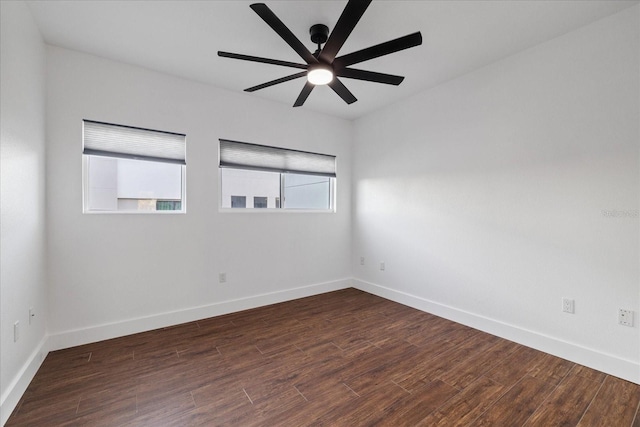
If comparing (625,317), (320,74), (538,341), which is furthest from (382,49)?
(538,341)

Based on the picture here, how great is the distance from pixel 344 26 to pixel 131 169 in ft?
8.35

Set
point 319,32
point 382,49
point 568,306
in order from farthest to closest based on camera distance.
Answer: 1. point 568,306
2. point 319,32
3. point 382,49

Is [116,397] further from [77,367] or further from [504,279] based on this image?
[504,279]

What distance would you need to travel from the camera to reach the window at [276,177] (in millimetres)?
3508

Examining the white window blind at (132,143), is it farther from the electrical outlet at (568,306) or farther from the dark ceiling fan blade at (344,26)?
the electrical outlet at (568,306)

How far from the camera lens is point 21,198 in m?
1.96

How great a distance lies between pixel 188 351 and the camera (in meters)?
2.50

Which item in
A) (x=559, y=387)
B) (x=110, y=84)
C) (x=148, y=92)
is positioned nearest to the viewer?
(x=559, y=387)

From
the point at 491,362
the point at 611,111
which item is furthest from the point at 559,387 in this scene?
the point at 611,111

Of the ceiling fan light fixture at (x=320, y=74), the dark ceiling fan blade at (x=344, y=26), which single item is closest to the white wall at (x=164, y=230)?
the ceiling fan light fixture at (x=320, y=74)

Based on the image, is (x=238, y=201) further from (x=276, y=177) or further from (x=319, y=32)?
(x=319, y=32)

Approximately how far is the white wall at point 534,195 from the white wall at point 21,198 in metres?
3.63

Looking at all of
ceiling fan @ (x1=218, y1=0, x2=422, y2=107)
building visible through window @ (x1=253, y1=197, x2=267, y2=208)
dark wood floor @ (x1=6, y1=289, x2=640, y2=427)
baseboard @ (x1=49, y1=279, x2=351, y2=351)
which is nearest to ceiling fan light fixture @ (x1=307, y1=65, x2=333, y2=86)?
ceiling fan @ (x1=218, y1=0, x2=422, y2=107)

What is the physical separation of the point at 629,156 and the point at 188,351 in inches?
152
